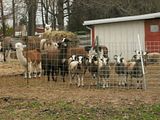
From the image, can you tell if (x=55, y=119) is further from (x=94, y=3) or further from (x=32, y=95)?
(x=94, y=3)

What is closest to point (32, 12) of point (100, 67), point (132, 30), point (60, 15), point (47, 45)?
point (60, 15)

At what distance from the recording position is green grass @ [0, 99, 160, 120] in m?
7.80

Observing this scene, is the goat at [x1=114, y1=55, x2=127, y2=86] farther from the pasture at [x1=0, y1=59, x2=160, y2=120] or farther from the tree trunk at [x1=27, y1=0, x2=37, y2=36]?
the tree trunk at [x1=27, y1=0, x2=37, y2=36]

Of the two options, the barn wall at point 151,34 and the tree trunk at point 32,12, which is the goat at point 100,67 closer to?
the barn wall at point 151,34

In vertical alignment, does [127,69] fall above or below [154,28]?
below

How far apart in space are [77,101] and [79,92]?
66.2 inches

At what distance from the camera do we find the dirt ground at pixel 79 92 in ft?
31.6

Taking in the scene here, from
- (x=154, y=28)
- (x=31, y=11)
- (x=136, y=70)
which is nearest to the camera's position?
(x=136, y=70)

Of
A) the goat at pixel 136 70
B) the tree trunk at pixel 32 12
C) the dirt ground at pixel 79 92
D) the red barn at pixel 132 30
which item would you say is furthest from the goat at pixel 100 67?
the tree trunk at pixel 32 12

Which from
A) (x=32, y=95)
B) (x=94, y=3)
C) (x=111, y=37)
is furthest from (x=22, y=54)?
(x=94, y=3)

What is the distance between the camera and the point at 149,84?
12.4m

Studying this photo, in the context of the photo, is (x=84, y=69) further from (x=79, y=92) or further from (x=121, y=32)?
(x=121, y=32)

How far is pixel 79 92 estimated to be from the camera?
1122 centimetres

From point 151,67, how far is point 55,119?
8.92 meters
